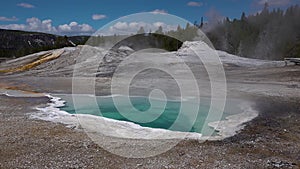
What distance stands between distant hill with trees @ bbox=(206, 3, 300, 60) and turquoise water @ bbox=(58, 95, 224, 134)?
2542 inches

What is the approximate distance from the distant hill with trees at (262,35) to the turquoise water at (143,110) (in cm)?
6457

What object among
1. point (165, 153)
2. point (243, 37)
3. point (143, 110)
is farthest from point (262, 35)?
point (165, 153)

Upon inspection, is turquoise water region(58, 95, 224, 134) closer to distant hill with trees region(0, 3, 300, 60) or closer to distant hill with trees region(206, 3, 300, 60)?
distant hill with trees region(0, 3, 300, 60)

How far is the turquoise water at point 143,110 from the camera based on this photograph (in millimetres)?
14945

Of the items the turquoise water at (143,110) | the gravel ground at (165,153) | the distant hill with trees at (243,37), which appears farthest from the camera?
the distant hill with trees at (243,37)

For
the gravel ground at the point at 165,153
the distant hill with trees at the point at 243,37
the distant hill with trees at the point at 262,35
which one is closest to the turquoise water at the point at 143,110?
the gravel ground at the point at 165,153

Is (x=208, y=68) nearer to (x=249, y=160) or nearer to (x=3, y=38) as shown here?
(x=249, y=160)

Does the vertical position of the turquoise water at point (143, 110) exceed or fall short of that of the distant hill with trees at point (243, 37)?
it falls short

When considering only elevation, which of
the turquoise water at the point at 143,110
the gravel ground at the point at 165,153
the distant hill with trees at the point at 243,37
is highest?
the distant hill with trees at the point at 243,37

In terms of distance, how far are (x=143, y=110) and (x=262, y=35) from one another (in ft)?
276

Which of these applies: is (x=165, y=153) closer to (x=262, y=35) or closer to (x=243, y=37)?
(x=243, y=37)

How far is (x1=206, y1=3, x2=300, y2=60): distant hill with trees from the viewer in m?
82.7

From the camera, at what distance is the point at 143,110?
18656 mm

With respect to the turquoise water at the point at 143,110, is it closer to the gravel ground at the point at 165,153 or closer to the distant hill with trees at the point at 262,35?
the gravel ground at the point at 165,153
